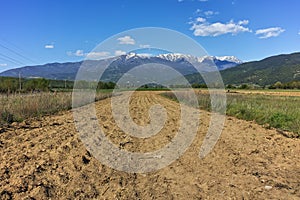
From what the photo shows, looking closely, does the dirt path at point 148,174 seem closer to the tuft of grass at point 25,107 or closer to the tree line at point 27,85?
the tuft of grass at point 25,107

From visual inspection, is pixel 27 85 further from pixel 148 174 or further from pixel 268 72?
pixel 268 72

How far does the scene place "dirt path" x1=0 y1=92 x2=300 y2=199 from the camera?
4.49 meters

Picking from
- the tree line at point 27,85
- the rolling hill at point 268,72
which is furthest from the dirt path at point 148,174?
the rolling hill at point 268,72

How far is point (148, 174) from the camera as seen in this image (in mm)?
5512

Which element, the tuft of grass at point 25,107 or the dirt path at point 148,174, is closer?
the dirt path at point 148,174

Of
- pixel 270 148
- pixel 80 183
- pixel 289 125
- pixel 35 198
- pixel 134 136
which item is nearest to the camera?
pixel 35 198

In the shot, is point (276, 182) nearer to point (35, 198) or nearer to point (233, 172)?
point (233, 172)

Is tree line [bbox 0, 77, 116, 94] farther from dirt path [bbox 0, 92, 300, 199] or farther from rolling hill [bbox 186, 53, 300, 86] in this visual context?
rolling hill [bbox 186, 53, 300, 86]

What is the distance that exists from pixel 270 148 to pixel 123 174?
4.63 metres

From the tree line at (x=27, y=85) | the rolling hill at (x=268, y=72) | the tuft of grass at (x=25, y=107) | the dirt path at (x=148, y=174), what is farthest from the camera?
the rolling hill at (x=268, y=72)

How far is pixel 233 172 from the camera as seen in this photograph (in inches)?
223

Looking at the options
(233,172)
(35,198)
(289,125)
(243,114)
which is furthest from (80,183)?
(243,114)

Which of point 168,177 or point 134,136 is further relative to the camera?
point 134,136

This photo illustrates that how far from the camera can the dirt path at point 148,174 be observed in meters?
4.49
